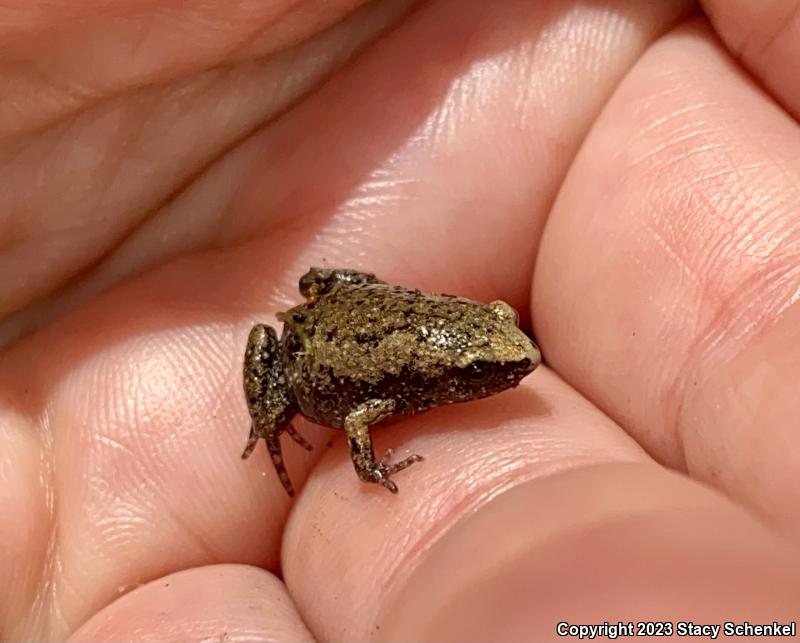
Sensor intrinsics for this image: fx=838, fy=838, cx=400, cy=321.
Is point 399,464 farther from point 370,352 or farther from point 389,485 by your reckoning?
point 370,352

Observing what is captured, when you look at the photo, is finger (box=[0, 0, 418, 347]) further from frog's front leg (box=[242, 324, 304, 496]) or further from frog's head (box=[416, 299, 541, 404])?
frog's head (box=[416, 299, 541, 404])

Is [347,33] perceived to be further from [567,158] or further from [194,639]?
[194,639]

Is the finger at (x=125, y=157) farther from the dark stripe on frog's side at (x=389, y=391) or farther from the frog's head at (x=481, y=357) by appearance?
the frog's head at (x=481, y=357)

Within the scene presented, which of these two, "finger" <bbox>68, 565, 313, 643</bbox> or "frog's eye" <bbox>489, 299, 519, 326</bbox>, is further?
"frog's eye" <bbox>489, 299, 519, 326</bbox>

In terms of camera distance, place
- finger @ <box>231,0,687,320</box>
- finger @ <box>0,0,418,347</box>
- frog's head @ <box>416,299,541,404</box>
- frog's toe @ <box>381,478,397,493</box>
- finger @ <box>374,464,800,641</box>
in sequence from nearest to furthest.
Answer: finger @ <box>374,464,800,641</box> → frog's toe @ <box>381,478,397,493</box> → frog's head @ <box>416,299,541,404</box> → finger @ <box>0,0,418,347</box> → finger @ <box>231,0,687,320</box>

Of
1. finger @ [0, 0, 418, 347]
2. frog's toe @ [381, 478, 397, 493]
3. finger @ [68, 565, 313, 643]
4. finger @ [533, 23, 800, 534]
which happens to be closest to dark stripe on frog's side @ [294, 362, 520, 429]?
frog's toe @ [381, 478, 397, 493]
